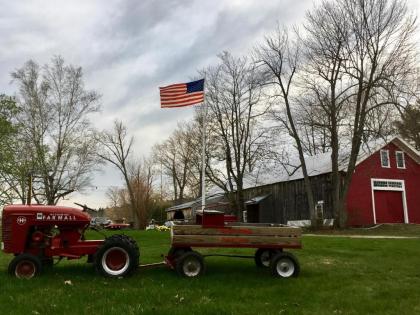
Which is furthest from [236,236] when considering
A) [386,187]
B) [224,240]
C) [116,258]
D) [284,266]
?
[386,187]

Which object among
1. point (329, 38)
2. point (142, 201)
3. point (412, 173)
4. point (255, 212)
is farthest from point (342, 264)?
point (142, 201)

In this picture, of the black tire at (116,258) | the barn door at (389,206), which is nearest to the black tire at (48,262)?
the black tire at (116,258)

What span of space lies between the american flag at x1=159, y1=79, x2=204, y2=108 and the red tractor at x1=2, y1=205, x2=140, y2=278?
A: 37.0 ft

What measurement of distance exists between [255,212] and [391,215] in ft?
41.4

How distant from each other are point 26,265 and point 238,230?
3766 millimetres

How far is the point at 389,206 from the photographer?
119 feet

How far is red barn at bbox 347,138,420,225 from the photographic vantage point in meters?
35.0

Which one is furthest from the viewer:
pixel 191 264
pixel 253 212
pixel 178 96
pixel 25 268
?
pixel 253 212

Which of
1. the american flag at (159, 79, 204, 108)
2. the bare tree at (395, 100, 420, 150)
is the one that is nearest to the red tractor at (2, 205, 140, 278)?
the american flag at (159, 79, 204, 108)

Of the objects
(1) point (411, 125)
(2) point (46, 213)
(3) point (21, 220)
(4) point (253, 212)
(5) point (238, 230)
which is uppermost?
(1) point (411, 125)

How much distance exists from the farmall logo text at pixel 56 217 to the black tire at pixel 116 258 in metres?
0.84

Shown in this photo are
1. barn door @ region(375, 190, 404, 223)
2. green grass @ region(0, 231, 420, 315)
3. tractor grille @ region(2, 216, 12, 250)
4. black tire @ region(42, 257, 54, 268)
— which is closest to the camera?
green grass @ region(0, 231, 420, 315)

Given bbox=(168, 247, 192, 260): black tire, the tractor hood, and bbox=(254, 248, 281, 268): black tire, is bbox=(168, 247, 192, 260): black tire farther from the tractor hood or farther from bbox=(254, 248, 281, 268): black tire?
the tractor hood

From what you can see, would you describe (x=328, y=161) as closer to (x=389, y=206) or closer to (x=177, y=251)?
(x=389, y=206)
